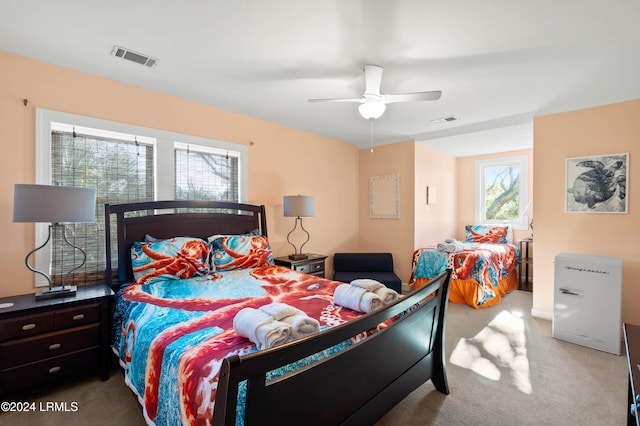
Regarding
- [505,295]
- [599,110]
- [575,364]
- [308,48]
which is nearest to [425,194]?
[505,295]

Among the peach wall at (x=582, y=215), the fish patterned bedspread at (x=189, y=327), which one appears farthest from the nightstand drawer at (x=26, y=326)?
the peach wall at (x=582, y=215)

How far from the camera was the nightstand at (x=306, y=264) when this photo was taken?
11.8 feet

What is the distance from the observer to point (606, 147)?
9.98 ft

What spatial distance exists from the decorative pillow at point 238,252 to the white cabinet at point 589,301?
118 inches

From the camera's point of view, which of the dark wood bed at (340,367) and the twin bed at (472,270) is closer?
the dark wood bed at (340,367)

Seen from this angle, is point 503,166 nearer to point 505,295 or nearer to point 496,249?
point 496,249

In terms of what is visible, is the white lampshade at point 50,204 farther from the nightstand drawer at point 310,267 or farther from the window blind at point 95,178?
the nightstand drawer at point 310,267

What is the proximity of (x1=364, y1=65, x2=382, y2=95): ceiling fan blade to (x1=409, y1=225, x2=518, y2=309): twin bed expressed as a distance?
8.12 ft

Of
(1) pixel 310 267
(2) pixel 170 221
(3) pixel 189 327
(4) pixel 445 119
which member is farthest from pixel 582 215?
(2) pixel 170 221

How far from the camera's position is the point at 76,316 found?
2.10 meters

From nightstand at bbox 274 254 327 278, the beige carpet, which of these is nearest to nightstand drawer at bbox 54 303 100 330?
the beige carpet

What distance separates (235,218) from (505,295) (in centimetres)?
415

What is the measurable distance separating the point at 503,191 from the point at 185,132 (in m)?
5.56

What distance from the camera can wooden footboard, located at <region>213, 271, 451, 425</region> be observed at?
A: 927mm
